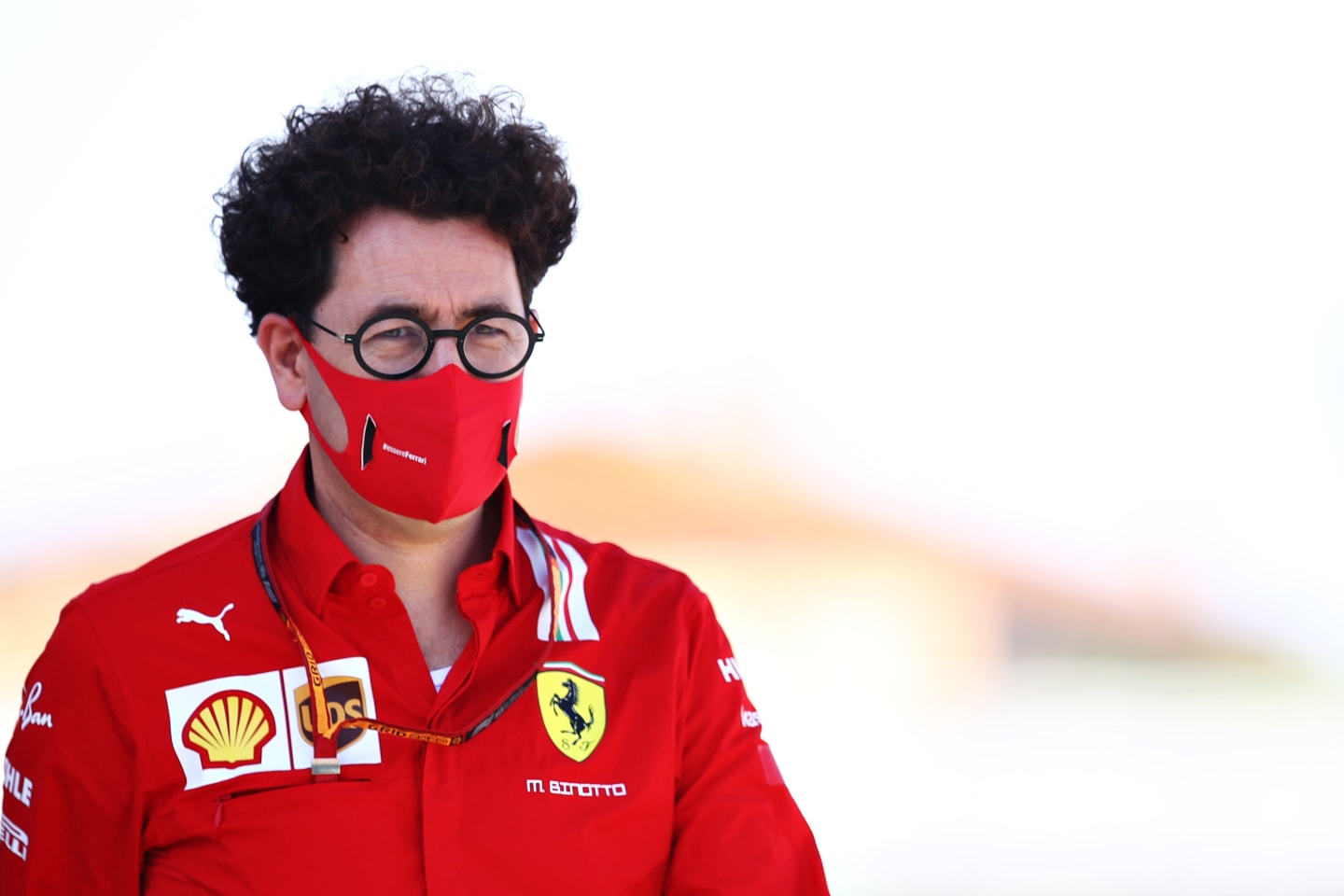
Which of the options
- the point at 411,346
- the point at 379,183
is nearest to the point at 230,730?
the point at 411,346

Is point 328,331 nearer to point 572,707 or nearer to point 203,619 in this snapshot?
point 203,619

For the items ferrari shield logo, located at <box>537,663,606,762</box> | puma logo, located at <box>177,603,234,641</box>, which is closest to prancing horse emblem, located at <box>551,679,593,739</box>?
Result: ferrari shield logo, located at <box>537,663,606,762</box>

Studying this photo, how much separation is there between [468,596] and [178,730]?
0.44 metres

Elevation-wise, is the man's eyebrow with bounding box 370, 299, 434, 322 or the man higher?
the man's eyebrow with bounding box 370, 299, 434, 322

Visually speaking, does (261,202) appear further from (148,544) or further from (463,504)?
(148,544)

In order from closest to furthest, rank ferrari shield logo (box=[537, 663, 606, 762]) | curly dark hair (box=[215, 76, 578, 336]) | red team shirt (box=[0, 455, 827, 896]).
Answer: red team shirt (box=[0, 455, 827, 896])
ferrari shield logo (box=[537, 663, 606, 762])
curly dark hair (box=[215, 76, 578, 336])

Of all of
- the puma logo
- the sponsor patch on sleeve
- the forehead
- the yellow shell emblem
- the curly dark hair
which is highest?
the curly dark hair

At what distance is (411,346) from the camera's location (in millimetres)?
1880

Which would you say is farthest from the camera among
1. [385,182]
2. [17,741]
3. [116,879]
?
[385,182]

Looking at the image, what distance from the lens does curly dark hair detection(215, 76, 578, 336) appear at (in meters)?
1.93

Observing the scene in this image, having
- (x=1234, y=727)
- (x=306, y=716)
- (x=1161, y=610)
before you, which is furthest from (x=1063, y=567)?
(x=306, y=716)

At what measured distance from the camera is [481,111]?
2.08 m

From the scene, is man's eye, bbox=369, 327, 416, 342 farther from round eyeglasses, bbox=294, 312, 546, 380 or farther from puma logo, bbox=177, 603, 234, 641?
puma logo, bbox=177, 603, 234, 641

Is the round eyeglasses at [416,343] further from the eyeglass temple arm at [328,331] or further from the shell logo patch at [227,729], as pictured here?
the shell logo patch at [227,729]
